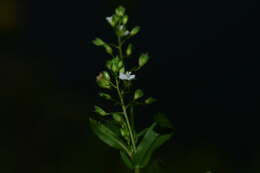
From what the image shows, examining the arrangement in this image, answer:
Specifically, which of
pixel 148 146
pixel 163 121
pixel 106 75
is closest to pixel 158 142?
pixel 148 146

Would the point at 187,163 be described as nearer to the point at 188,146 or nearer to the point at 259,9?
the point at 188,146

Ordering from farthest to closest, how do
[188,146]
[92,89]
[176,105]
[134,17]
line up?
[134,17], [92,89], [176,105], [188,146]

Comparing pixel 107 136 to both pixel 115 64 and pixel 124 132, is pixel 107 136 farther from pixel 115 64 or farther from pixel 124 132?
pixel 115 64

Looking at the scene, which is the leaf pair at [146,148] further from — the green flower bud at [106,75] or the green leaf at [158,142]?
the green flower bud at [106,75]

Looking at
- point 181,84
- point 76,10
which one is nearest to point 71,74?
point 76,10

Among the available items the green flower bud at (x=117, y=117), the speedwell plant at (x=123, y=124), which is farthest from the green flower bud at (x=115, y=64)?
the green flower bud at (x=117, y=117)

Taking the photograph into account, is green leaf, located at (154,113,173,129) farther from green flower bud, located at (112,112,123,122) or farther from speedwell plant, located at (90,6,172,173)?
green flower bud, located at (112,112,123,122)
